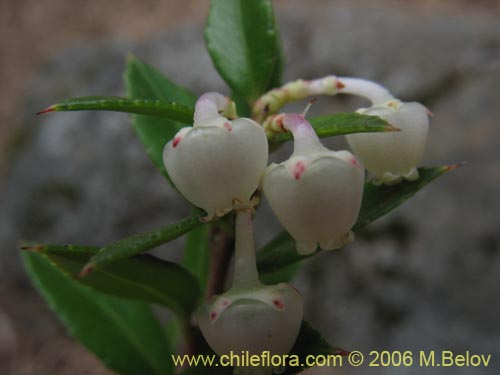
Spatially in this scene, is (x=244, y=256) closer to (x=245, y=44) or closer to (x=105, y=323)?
(x=245, y=44)

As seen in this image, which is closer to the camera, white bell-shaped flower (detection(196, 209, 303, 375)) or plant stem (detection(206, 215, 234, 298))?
white bell-shaped flower (detection(196, 209, 303, 375))

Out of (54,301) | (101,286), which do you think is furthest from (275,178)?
(54,301)

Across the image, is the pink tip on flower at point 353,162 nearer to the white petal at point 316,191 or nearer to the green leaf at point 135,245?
the white petal at point 316,191

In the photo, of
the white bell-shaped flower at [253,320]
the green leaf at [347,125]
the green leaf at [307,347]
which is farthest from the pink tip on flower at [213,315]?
the green leaf at [347,125]

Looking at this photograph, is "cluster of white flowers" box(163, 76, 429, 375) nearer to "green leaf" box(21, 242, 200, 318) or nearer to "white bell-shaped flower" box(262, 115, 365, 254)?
"white bell-shaped flower" box(262, 115, 365, 254)

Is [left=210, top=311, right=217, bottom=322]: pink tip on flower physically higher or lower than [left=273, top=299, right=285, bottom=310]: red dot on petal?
lower

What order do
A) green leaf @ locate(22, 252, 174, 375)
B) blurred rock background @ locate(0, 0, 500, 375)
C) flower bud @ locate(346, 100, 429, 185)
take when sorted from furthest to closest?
1. blurred rock background @ locate(0, 0, 500, 375)
2. green leaf @ locate(22, 252, 174, 375)
3. flower bud @ locate(346, 100, 429, 185)

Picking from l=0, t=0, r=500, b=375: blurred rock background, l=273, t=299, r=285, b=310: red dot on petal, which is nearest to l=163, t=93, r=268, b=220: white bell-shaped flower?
l=273, t=299, r=285, b=310: red dot on petal

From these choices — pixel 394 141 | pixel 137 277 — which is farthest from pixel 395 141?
pixel 137 277
